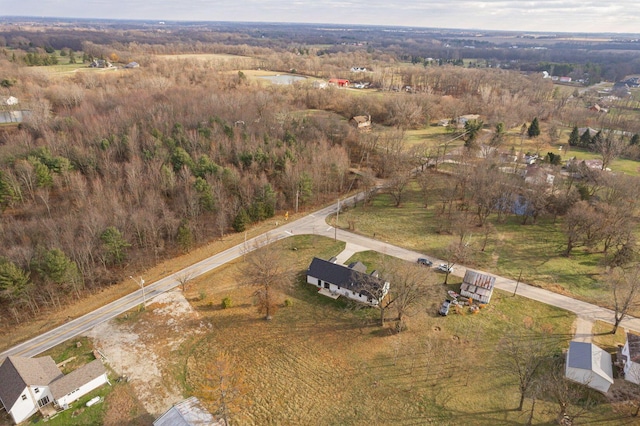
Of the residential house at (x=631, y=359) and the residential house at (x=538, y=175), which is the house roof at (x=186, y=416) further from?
the residential house at (x=538, y=175)

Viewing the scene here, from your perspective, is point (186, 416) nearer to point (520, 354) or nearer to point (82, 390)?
point (82, 390)

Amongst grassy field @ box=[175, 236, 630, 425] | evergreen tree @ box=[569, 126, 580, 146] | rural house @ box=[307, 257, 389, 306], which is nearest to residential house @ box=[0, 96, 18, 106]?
grassy field @ box=[175, 236, 630, 425]

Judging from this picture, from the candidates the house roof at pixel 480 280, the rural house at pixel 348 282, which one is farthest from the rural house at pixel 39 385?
the house roof at pixel 480 280

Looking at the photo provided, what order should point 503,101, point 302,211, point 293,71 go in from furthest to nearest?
point 293,71
point 503,101
point 302,211

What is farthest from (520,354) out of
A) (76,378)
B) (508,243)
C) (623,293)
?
(76,378)

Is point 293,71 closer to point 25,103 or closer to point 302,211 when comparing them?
point 25,103

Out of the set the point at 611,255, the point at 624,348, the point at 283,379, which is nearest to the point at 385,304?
the point at 283,379
